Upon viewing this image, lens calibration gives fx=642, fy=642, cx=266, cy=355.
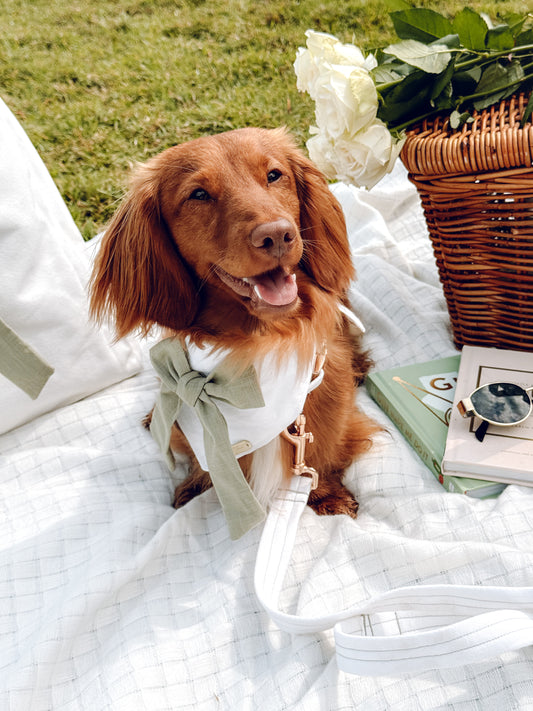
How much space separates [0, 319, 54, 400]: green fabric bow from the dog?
0.22 metres

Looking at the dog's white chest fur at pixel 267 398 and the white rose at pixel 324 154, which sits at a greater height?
the white rose at pixel 324 154

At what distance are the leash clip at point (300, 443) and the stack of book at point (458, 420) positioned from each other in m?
0.34

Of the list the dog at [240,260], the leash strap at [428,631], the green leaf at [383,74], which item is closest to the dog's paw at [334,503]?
the dog at [240,260]

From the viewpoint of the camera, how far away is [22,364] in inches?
68.7

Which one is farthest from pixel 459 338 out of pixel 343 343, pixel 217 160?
pixel 217 160

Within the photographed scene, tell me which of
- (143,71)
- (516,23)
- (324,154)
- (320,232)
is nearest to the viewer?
(320,232)

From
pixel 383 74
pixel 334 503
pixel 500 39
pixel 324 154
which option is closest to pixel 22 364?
pixel 334 503

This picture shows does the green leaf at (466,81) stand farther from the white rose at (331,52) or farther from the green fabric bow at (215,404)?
the green fabric bow at (215,404)

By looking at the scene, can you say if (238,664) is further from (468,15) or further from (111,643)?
(468,15)

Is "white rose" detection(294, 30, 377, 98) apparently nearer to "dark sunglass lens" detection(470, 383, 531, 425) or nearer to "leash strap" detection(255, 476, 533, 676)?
"dark sunglass lens" detection(470, 383, 531, 425)

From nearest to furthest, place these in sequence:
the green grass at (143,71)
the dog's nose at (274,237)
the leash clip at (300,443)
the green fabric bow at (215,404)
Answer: the dog's nose at (274,237) → the green fabric bow at (215,404) → the leash clip at (300,443) → the green grass at (143,71)

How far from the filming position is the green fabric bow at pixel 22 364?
5.65ft

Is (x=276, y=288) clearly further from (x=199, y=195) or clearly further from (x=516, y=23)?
(x=516, y=23)

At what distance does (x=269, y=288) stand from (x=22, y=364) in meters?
0.75
